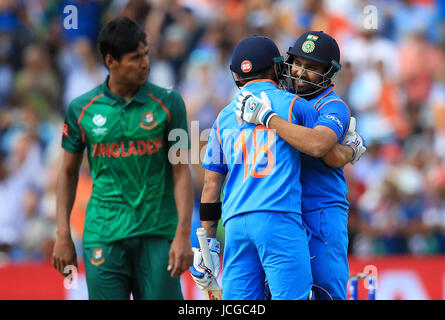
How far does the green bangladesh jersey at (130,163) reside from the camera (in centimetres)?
529

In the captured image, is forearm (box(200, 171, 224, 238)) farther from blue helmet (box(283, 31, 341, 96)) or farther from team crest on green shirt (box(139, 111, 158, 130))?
blue helmet (box(283, 31, 341, 96))

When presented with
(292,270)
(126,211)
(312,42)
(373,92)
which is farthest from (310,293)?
(373,92)

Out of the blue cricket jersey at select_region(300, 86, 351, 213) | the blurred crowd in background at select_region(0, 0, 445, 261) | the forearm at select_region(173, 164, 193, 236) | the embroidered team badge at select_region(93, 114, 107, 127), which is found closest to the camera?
the forearm at select_region(173, 164, 193, 236)

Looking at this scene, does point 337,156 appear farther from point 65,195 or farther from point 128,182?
point 65,195

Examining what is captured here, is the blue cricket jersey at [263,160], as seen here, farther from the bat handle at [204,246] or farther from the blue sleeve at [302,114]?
the bat handle at [204,246]

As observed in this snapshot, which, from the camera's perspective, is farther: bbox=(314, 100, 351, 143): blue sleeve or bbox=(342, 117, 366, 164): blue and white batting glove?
bbox=(342, 117, 366, 164): blue and white batting glove

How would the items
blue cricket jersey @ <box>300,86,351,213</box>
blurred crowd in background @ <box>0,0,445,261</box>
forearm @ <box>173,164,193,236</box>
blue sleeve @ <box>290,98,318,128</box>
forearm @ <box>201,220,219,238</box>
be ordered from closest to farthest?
1. blue sleeve @ <box>290,98,318,128</box>
2. forearm @ <box>173,164,193,236</box>
3. blue cricket jersey @ <box>300,86,351,213</box>
4. forearm @ <box>201,220,219,238</box>
5. blurred crowd in background @ <box>0,0,445,261</box>

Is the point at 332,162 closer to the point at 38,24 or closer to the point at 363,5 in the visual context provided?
the point at 363,5

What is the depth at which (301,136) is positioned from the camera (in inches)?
189

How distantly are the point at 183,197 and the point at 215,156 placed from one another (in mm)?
361

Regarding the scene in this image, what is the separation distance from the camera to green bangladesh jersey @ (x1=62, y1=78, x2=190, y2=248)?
5293 millimetres

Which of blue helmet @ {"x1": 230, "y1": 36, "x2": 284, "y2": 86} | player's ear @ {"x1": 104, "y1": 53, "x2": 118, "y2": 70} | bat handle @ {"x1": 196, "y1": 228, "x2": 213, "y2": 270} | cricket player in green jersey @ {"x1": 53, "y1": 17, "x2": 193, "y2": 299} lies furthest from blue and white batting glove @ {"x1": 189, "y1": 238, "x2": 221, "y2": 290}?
player's ear @ {"x1": 104, "y1": 53, "x2": 118, "y2": 70}

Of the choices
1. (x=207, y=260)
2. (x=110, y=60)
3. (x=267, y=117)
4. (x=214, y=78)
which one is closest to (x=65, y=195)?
(x=110, y=60)

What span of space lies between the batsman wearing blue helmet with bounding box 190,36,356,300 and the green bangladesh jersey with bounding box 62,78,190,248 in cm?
39
